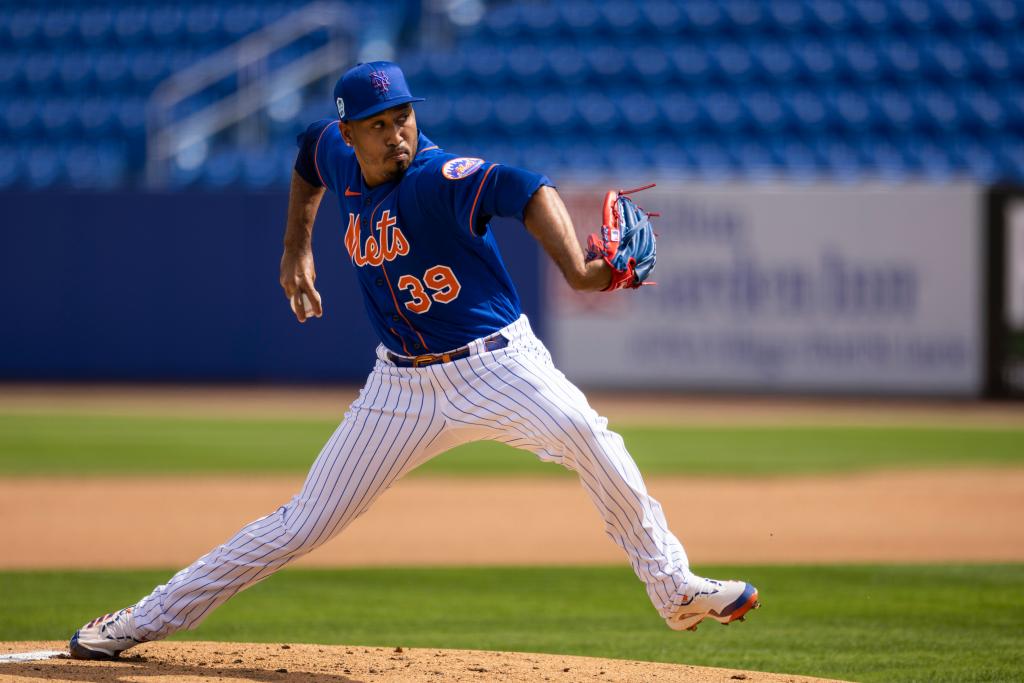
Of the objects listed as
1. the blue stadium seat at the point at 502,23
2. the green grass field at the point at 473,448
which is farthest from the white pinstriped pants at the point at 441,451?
the blue stadium seat at the point at 502,23

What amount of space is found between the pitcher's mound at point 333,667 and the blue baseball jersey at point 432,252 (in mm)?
941

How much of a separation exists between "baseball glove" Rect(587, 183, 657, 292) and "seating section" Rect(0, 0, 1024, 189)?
1233 cm

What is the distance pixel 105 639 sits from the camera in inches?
159

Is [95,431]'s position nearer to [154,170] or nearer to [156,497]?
[156,497]

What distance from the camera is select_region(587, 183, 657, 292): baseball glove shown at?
3596 mm

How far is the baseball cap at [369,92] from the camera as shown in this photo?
3748mm

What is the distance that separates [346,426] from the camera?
3.93m

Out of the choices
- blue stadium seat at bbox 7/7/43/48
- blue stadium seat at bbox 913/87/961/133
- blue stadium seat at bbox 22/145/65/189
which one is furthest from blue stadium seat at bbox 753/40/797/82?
blue stadium seat at bbox 7/7/43/48

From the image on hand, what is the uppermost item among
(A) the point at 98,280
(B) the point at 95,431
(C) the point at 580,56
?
(C) the point at 580,56

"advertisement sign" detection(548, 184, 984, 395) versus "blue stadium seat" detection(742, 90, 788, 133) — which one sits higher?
"blue stadium seat" detection(742, 90, 788, 133)

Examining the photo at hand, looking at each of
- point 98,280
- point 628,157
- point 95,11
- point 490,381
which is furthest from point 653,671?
point 95,11

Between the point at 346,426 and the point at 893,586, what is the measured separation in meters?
3.24

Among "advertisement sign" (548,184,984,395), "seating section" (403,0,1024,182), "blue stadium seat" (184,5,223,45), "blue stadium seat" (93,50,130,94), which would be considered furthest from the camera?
"blue stadium seat" (184,5,223,45)

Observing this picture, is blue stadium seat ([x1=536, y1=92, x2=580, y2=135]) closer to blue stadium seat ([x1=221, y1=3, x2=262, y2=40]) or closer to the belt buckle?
blue stadium seat ([x1=221, y1=3, x2=262, y2=40])
